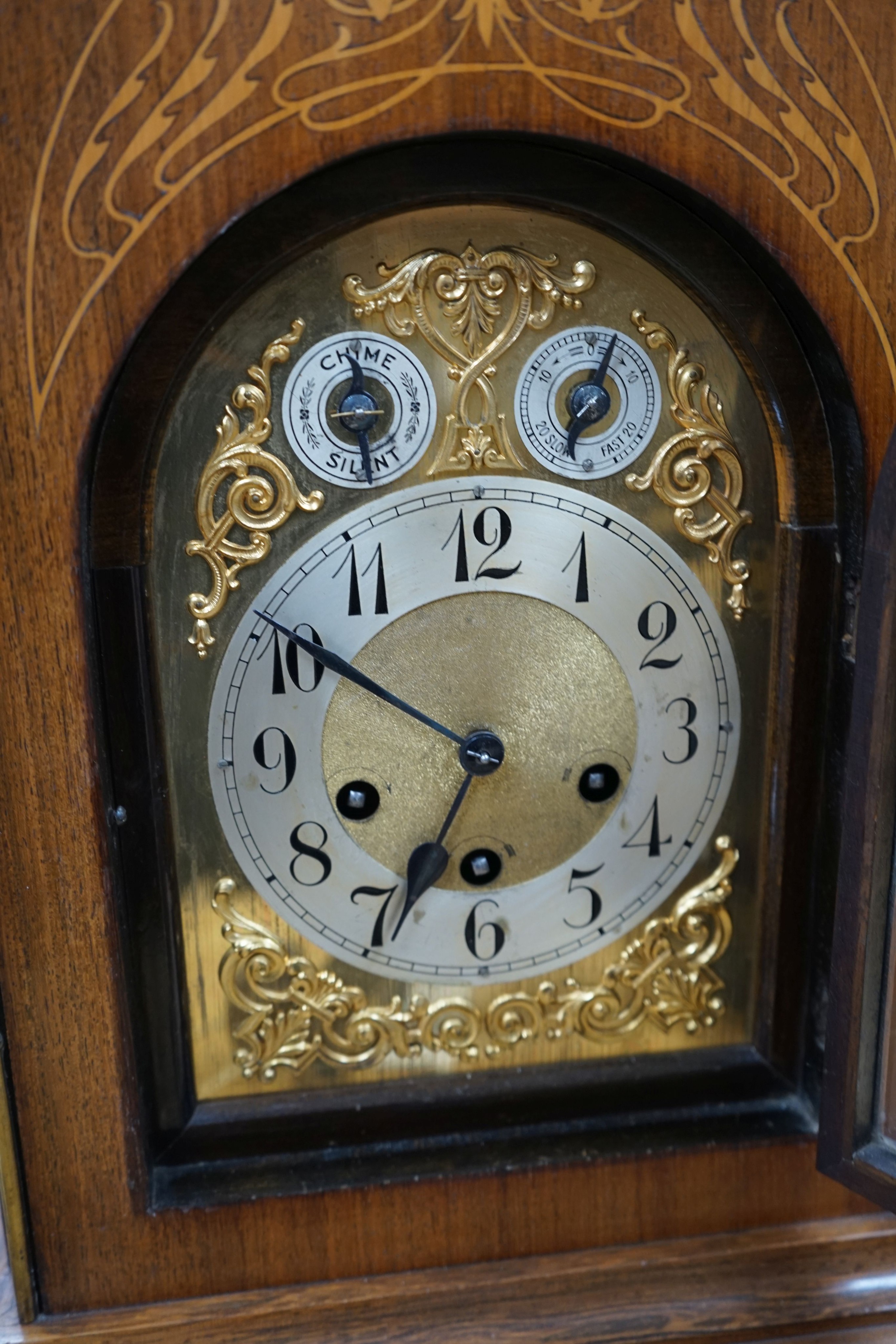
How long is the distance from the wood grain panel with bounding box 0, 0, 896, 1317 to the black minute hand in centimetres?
15

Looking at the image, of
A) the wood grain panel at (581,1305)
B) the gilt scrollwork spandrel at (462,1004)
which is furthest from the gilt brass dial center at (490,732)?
the wood grain panel at (581,1305)

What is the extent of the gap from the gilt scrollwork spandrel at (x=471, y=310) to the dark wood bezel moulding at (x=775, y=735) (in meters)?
0.04

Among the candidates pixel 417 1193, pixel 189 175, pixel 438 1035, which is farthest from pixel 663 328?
pixel 417 1193

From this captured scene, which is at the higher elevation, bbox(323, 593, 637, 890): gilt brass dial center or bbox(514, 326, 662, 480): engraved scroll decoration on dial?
bbox(514, 326, 662, 480): engraved scroll decoration on dial

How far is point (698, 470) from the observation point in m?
0.89

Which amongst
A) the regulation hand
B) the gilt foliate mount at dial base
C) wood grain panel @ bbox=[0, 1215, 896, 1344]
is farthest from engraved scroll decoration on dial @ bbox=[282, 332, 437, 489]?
wood grain panel @ bbox=[0, 1215, 896, 1344]

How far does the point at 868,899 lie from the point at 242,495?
55 centimetres

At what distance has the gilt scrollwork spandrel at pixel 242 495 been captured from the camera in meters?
0.82

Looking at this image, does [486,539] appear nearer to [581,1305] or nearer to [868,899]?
[868,899]

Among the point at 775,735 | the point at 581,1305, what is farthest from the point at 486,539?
the point at 581,1305

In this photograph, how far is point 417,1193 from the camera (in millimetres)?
941

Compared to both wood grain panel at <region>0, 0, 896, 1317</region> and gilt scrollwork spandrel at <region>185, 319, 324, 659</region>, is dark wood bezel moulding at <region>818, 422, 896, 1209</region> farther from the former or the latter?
gilt scrollwork spandrel at <region>185, 319, 324, 659</region>

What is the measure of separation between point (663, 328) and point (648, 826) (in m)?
0.40

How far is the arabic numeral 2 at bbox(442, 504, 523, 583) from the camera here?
2.86 ft
